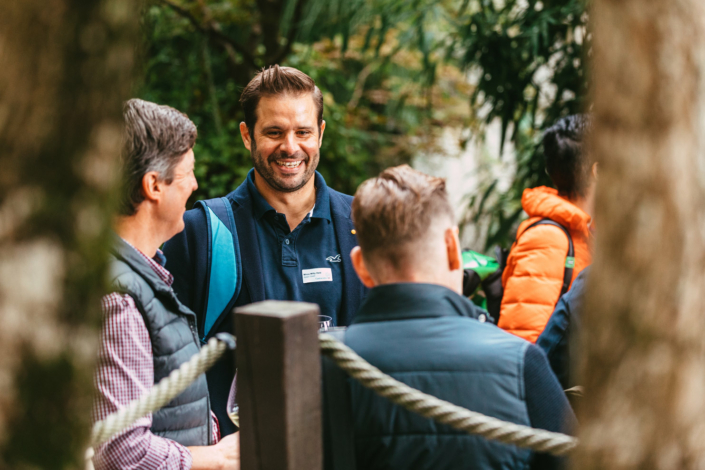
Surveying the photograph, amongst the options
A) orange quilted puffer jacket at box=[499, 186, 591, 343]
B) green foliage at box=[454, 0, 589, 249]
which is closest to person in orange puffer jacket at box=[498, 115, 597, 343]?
orange quilted puffer jacket at box=[499, 186, 591, 343]

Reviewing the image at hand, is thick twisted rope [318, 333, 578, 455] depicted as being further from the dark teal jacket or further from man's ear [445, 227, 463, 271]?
man's ear [445, 227, 463, 271]

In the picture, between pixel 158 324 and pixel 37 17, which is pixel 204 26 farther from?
pixel 37 17

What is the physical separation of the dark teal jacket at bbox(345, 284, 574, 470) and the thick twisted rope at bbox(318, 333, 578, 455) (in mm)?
64

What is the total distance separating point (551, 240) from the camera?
2.44 meters

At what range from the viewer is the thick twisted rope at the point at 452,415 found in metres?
1.11

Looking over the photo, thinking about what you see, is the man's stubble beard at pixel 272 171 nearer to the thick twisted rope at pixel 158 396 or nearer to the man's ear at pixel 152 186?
the man's ear at pixel 152 186

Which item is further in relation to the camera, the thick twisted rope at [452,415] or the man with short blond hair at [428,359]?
the man with short blond hair at [428,359]

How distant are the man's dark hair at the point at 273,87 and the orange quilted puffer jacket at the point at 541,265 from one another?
1062 millimetres

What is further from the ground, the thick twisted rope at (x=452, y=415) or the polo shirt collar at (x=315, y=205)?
the polo shirt collar at (x=315, y=205)

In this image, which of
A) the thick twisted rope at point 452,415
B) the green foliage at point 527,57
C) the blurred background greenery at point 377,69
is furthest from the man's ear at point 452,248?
the green foliage at point 527,57

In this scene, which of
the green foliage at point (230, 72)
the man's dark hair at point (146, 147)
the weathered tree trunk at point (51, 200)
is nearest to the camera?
the weathered tree trunk at point (51, 200)

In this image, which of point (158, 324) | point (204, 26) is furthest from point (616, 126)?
point (204, 26)

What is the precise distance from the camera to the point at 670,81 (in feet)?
2.36

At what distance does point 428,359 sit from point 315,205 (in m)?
1.27
